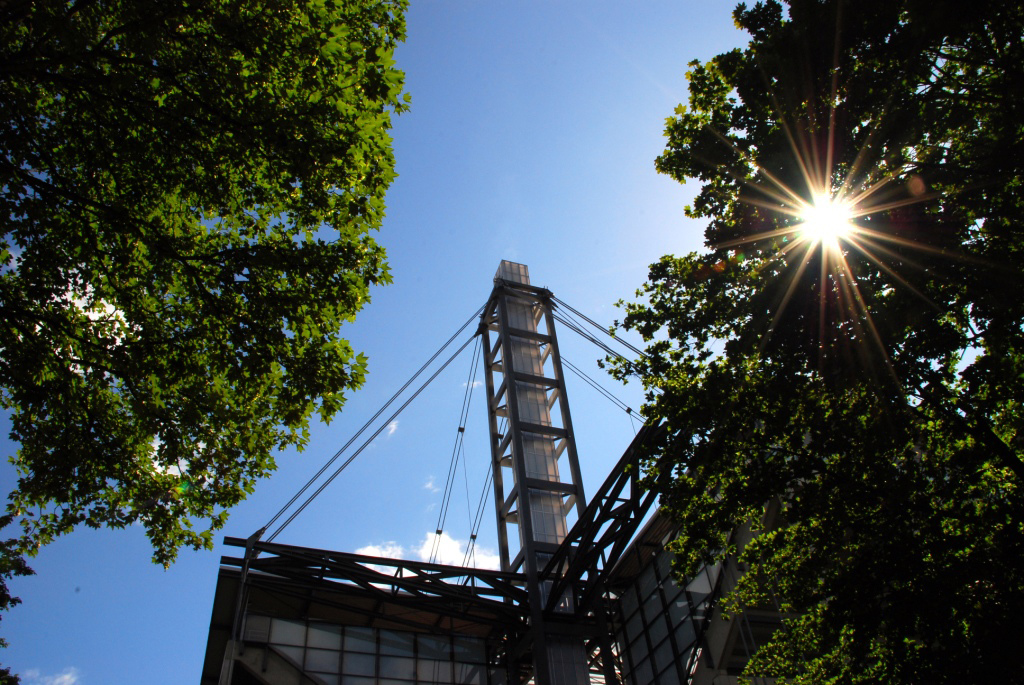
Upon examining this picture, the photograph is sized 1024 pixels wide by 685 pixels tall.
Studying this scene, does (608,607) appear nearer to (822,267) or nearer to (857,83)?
(822,267)

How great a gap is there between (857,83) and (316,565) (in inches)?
835

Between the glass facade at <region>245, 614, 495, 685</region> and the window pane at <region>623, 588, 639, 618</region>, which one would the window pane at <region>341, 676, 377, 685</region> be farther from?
the window pane at <region>623, 588, 639, 618</region>

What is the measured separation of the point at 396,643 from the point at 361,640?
1.32m

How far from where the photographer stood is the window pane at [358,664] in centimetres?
2577

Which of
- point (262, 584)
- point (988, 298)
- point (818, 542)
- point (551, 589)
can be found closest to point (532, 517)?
point (551, 589)

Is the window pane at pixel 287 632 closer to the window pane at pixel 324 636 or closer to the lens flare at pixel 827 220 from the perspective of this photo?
the window pane at pixel 324 636

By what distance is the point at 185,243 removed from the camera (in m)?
12.1

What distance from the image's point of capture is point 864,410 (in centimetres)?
1216

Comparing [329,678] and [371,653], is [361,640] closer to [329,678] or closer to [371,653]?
[371,653]

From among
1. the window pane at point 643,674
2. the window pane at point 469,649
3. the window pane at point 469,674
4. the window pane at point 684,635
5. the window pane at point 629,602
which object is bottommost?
the window pane at point 643,674

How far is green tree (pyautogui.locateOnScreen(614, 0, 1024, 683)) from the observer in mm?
11086

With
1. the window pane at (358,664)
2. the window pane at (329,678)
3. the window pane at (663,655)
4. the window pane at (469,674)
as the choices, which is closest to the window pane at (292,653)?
the window pane at (329,678)

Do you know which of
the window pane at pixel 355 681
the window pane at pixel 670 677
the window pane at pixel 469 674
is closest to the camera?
the window pane at pixel 670 677

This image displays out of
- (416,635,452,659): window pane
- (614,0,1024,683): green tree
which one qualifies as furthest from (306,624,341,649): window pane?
(614,0,1024,683): green tree
